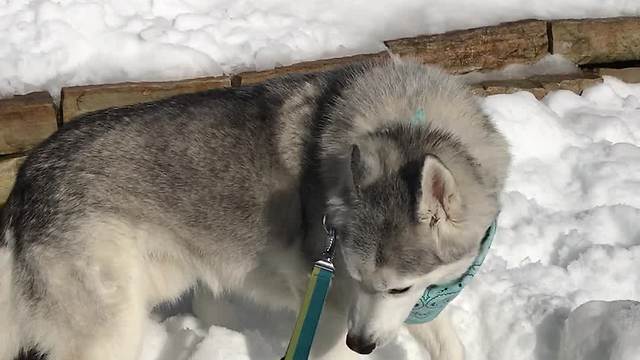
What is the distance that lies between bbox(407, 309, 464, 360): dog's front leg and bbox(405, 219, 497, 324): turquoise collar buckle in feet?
0.84

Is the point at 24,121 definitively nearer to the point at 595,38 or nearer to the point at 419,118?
the point at 419,118

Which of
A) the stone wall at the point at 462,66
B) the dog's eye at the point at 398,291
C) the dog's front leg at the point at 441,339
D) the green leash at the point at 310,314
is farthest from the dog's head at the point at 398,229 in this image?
the stone wall at the point at 462,66

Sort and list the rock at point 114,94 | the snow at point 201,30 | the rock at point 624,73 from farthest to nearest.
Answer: the rock at point 624,73 < the snow at point 201,30 < the rock at point 114,94

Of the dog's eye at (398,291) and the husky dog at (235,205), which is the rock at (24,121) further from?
the dog's eye at (398,291)

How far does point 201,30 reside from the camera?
17.5 feet

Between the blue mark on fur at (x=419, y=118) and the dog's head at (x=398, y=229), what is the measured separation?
77 millimetres

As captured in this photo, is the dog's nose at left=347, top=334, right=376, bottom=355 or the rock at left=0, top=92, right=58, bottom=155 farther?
the rock at left=0, top=92, right=58, bottom=155

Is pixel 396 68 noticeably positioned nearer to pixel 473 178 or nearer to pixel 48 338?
→ pixel 473 178

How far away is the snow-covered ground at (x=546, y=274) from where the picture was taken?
3.46 metres

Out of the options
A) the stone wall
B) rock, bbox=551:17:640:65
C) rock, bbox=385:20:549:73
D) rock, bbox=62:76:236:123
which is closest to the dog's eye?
the stone wall

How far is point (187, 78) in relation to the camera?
4.89 m

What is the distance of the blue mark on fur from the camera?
290cm

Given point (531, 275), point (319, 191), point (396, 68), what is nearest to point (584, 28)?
point (531, 275)

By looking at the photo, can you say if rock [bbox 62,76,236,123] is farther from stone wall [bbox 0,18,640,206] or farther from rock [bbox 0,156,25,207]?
rock [bbox 0,156,25,207]
